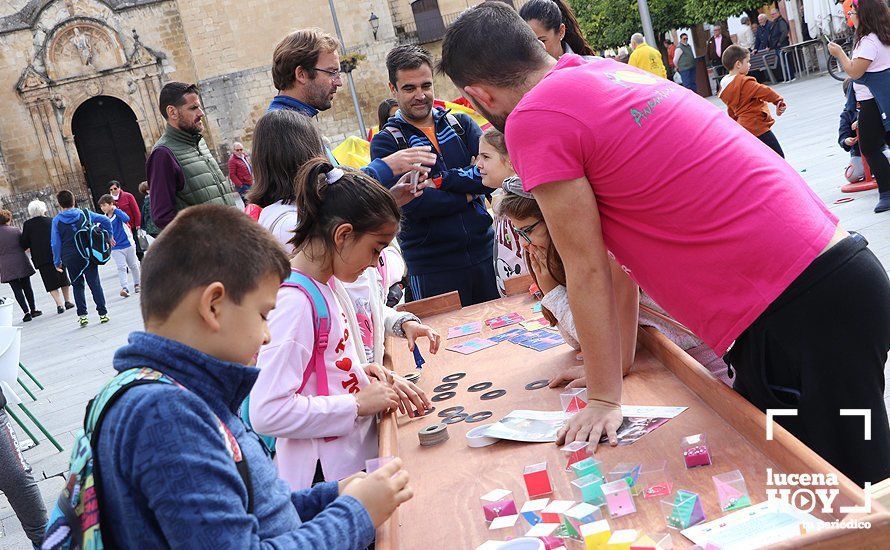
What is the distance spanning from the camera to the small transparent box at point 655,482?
1.82m

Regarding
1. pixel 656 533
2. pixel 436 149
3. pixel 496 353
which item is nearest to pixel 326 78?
pixel 436 149

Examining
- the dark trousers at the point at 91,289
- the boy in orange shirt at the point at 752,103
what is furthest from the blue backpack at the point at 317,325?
the dark trousers at the point at 91,289

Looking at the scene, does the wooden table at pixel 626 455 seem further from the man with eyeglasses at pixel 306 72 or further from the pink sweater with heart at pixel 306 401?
the man with eyeglasses at pixel 306 72

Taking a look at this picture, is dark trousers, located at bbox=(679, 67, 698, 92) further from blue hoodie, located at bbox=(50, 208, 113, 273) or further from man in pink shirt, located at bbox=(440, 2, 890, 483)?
man in pink shirt, located at bbox=(440, 2, 890, 483)

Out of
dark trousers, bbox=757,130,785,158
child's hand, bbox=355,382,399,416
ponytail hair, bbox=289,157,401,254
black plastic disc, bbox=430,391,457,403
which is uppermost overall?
ponytail hair, bbox=289,157,401,254

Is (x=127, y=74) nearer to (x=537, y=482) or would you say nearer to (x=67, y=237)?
(x=67, y=237)

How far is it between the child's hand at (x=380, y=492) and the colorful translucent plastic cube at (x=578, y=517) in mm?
314

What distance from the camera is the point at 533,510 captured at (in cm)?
183

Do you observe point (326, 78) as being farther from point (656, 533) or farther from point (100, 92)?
point (100, 92)

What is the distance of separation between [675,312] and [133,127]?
32807 mm

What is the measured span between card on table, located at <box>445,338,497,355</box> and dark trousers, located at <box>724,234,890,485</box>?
131 cm

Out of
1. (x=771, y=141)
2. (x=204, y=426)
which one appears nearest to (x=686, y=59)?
(x=771, y=141)

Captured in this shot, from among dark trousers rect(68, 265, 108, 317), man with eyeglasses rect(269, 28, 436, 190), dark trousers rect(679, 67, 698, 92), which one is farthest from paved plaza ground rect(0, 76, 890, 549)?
dark trousers rect(679, 67, 698, 92)

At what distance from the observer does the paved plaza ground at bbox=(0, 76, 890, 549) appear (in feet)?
20.5
